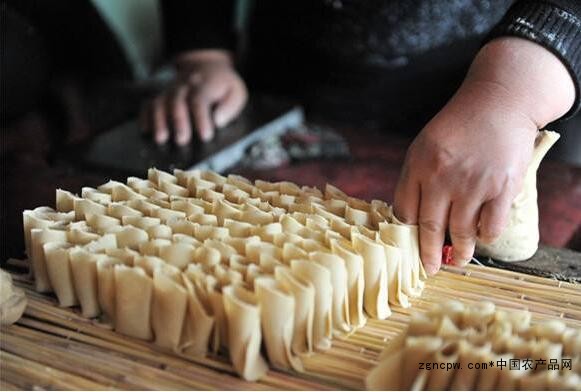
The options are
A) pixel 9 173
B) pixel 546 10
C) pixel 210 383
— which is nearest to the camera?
pixel 210 383

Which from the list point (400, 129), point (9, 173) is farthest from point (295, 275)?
point (400, 129)

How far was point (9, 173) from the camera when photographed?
4.55ft

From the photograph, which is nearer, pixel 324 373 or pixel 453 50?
pixel 324 373

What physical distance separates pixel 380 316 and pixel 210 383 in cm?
23

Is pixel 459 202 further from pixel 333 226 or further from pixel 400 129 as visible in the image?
pixel 400 129

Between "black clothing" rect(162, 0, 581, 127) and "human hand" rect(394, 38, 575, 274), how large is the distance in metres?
0.28

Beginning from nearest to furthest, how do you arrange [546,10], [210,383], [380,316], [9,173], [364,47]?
1. [210,383]
2. [380,316]
3. [546,10]
4. [9,173]
5. [364,47]

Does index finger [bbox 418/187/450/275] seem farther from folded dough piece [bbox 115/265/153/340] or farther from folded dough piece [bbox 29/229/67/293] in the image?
folded dough piece [bbox 29/229/67/293]

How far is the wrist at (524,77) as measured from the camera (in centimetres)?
99

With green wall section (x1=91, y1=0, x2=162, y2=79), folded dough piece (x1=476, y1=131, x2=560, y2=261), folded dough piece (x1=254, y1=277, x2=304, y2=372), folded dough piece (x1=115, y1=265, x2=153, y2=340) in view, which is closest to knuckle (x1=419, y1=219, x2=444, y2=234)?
folded dough piece (x1=476, y1=131, x2=560, y2=261)

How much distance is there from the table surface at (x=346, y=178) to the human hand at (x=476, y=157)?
0.32 meters

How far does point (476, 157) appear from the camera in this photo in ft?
3.05

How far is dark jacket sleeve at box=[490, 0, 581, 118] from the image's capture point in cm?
102

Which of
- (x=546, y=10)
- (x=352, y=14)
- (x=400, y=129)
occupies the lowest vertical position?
(x=400, y=129)
